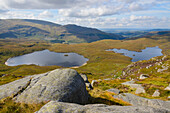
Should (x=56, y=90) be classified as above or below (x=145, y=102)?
above

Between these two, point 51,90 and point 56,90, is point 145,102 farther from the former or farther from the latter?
point 51,90

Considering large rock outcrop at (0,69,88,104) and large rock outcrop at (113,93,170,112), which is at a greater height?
large rock outcrop at (0,69,88,104)

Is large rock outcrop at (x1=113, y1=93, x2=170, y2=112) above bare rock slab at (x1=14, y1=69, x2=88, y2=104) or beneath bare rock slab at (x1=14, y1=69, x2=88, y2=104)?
beneath

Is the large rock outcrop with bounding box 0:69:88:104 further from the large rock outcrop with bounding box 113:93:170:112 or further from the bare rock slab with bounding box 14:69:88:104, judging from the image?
the large rock outcrop with bounding box 113:93:170:112

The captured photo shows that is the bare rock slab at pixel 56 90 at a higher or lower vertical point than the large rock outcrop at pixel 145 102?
higher

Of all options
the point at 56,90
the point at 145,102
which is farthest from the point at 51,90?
the point at 145,102

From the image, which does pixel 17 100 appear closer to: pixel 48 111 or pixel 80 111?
pixel 48 111

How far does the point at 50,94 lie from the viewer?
1388 centimetres

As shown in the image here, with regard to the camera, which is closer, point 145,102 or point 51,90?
point 51,90

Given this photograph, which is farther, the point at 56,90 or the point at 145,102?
the point at 145,102

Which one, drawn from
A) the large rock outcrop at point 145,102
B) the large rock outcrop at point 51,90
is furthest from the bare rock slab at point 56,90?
the large rock outcrop at point 145,102

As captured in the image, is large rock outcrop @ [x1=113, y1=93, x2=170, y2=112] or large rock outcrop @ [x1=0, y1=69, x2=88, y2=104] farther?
large rock outcrop @ [x1=113, y1=93, x2=170, y2=112]

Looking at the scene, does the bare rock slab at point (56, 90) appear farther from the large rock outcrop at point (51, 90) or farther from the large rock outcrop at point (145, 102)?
the large rock outcrop at point (145, 102)

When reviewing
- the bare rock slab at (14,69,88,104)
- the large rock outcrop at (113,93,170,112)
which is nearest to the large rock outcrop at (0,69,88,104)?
the bare rock slab at (14,69,88,104)
